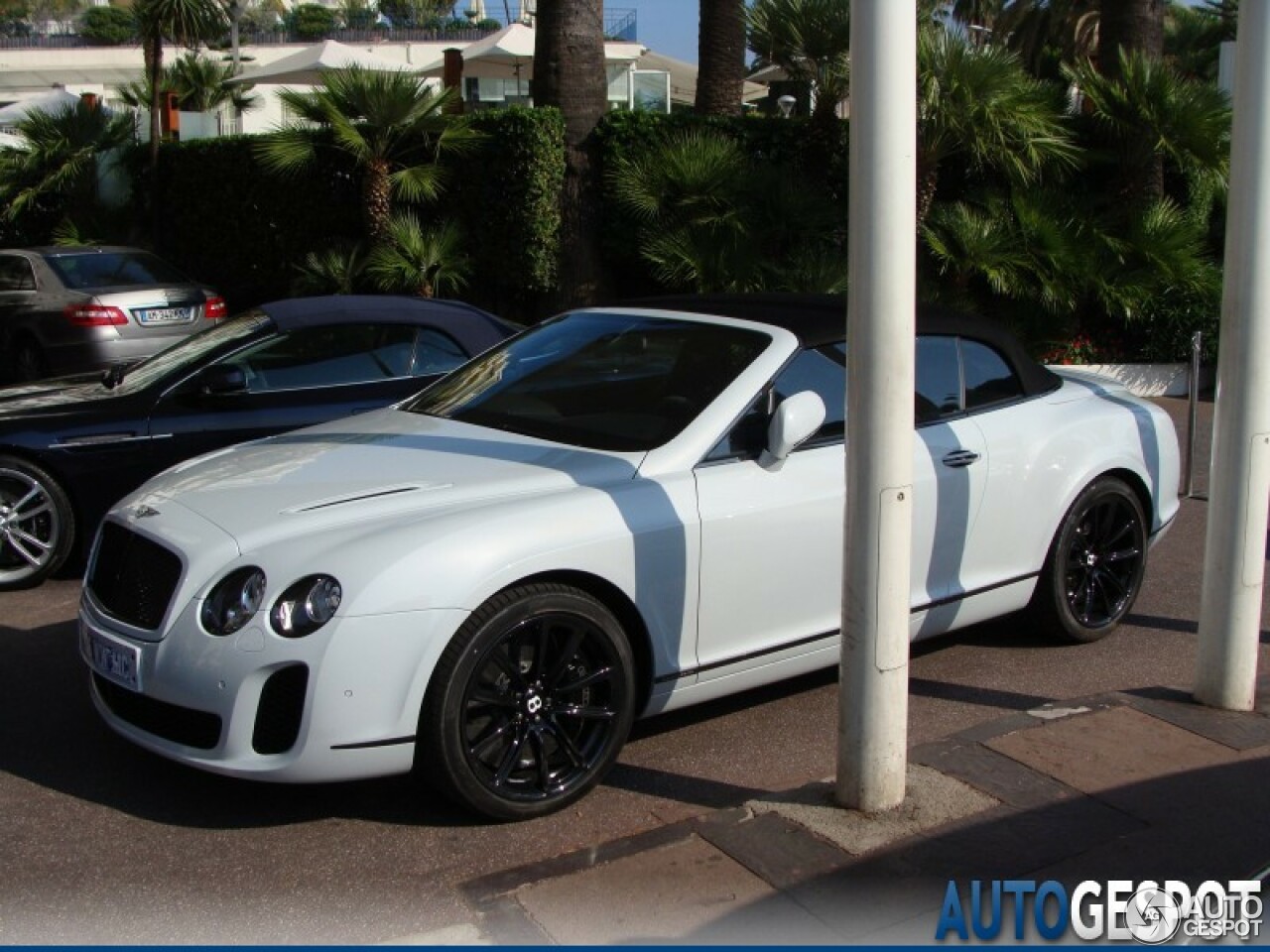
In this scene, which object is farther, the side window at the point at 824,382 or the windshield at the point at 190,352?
the windshield at the point at 190,352

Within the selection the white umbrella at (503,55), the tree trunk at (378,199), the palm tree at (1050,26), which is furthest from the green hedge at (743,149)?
the palm tree at (1050,26)

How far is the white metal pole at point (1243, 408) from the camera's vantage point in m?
4.98

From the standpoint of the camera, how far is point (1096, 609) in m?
6.34

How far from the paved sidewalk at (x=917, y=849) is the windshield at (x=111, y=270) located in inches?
413

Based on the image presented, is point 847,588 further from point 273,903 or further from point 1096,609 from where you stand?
point 1096,609

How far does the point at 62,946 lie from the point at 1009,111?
1145cm

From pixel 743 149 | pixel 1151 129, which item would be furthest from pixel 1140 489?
pixel 1151 129

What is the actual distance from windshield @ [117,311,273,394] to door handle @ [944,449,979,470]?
13.0 feet

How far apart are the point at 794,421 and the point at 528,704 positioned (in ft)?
4.36

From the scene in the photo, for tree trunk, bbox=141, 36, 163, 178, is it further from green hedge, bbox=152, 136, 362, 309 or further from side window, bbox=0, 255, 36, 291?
side window, bbox=0, 255, 36, 291

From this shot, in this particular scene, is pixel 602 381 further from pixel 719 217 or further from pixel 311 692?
pixel 719 217

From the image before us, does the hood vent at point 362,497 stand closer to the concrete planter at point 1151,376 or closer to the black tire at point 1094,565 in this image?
the black tire at point 1094,565

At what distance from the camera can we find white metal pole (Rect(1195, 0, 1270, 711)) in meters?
4.98

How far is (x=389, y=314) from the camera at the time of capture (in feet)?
26.5
